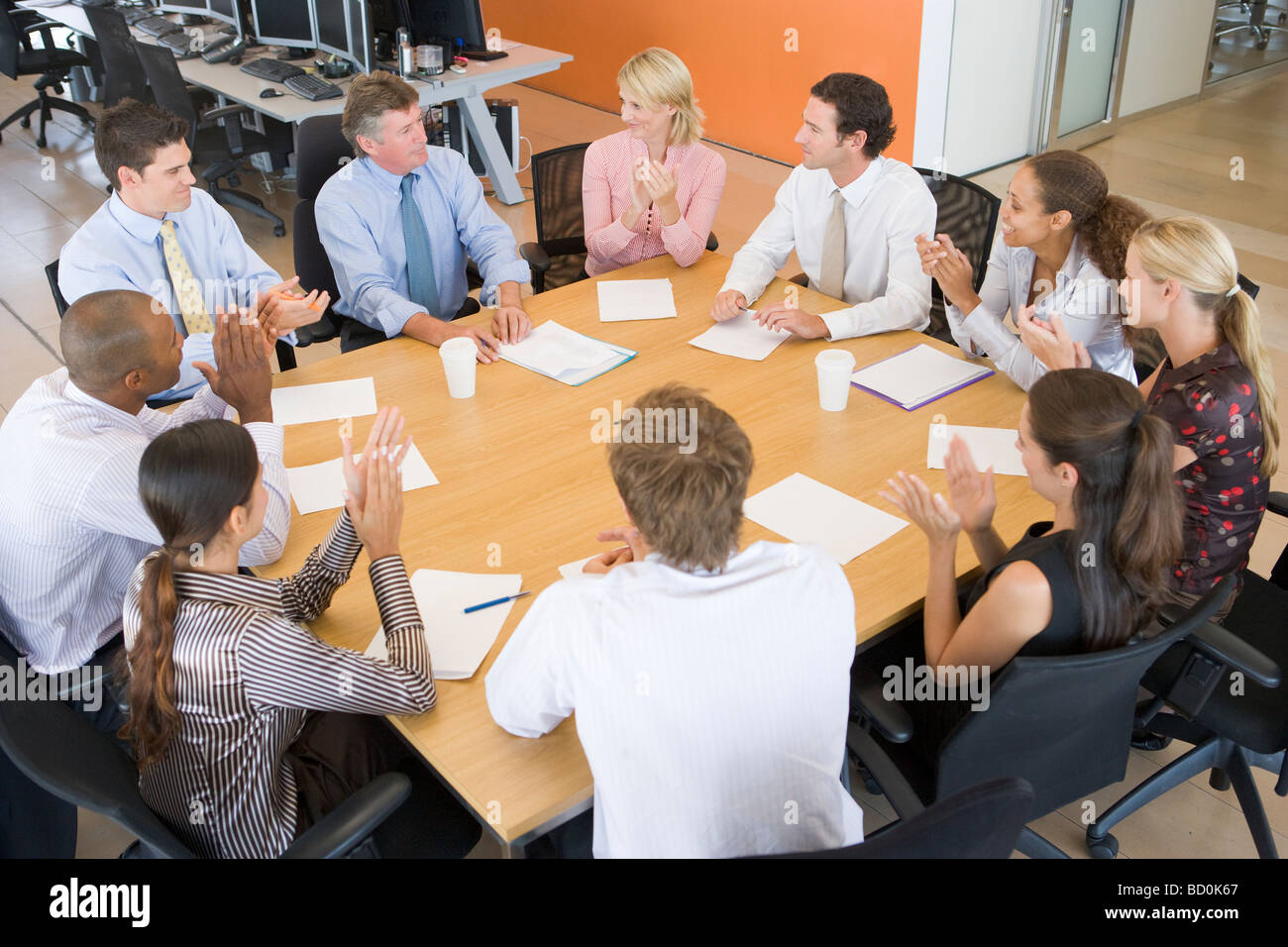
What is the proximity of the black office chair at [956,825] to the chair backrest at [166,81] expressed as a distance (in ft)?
16.9

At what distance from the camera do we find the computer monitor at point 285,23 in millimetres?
5586

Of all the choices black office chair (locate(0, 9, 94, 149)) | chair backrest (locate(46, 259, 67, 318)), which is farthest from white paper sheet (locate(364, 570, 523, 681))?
black office chair (locate(0, 9, 94, 149))

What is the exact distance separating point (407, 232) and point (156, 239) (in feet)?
2.34

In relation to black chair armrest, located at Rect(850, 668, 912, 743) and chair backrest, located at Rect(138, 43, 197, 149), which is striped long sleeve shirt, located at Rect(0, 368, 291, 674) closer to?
black chair armrest, located at Rect(850, 668, 912, 743)

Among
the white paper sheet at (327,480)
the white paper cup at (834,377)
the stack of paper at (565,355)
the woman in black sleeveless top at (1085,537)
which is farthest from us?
the stack of paper at (565,355)

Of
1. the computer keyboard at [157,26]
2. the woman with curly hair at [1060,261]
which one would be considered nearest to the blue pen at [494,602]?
the woman with curly hair at [1060,261]

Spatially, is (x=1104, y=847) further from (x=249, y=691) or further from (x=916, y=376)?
(x=249, y=691)

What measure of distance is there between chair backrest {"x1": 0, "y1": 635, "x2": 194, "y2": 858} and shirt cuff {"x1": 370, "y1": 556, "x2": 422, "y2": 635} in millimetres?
444

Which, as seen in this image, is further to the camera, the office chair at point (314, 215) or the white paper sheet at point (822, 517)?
the office chair at point (314, 215)

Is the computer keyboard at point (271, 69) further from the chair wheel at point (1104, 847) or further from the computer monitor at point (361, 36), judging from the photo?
the chair wheel at point (1104, 847)

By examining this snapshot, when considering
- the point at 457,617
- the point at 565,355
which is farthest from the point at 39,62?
the point at 457,617

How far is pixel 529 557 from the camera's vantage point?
2.11 metres

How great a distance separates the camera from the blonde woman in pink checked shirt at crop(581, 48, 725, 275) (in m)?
3.36
